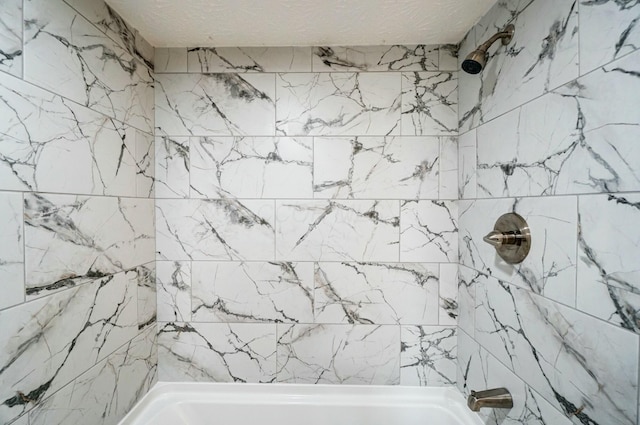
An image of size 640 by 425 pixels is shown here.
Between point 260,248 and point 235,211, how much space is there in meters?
0.22

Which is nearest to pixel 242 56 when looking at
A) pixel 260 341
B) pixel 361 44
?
pixel 361 44

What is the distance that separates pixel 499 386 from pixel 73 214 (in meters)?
1.62

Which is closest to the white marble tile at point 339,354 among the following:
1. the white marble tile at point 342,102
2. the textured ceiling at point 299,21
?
the white marble tile at point 342,102

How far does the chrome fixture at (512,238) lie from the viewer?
800mm

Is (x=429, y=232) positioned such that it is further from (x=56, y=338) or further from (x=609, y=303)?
(x=56, y=338)

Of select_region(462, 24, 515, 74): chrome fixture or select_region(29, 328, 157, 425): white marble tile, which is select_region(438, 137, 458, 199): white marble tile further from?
select_region(29, 328, 157, 425): white marble tile

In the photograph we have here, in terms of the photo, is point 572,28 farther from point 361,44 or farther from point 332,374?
point 332,374

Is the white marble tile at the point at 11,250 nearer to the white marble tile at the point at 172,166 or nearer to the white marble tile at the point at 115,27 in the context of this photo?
the white marble tile at the point at 172,166

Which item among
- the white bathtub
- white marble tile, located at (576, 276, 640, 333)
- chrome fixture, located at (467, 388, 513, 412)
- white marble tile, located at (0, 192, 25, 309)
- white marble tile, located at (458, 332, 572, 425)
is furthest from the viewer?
the white bathtub

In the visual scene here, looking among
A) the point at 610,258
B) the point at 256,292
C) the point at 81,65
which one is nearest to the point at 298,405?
the point at 256,292

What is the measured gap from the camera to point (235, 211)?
123 centimetres

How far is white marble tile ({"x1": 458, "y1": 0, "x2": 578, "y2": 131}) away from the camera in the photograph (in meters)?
0.67

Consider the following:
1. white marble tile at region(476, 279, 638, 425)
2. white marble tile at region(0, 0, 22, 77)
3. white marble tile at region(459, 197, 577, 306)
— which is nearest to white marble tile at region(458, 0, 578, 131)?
white marble tile at region(459, 197, 577, 306)

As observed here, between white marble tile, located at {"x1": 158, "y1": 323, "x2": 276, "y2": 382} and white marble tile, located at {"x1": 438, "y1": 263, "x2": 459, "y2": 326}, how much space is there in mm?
823
